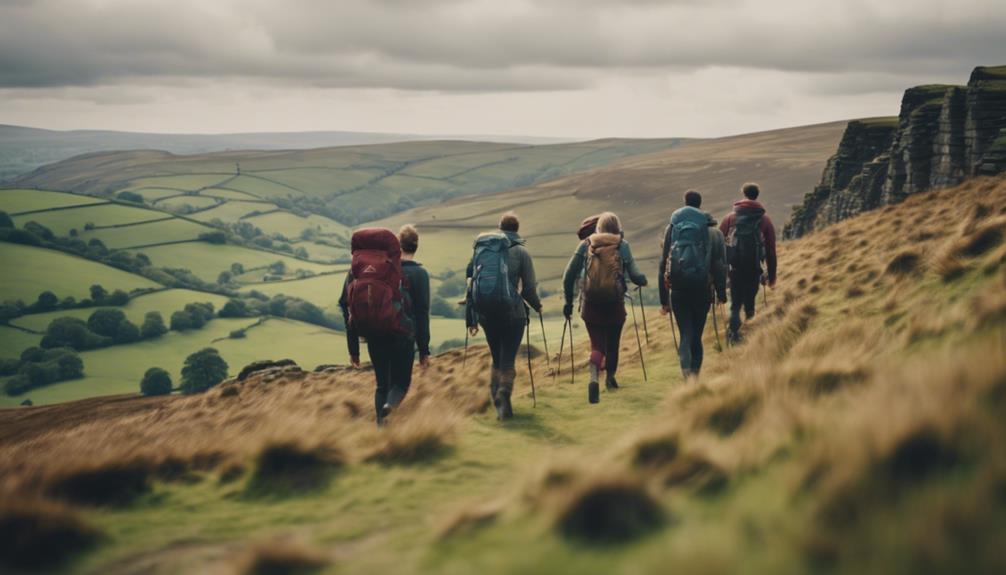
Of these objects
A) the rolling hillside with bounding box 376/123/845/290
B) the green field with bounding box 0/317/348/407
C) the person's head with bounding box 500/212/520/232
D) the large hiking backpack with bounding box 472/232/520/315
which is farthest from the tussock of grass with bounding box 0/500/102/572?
the rolling hillside with bounding box 376/123/845/290

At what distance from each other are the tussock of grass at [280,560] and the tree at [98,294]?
117 m

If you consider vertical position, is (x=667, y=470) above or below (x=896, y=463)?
below

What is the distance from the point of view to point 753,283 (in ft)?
42.8

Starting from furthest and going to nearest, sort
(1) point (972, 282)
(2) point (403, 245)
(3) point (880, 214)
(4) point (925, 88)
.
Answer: (4) point (925, 88), (3) point (880, 214), (2) point (403, 245), (1) point (972, 282)

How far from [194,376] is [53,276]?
212ft

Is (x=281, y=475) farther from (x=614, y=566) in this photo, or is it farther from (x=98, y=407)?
(x=98, y=407)

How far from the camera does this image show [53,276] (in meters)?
116

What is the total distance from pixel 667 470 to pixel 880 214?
20399mm

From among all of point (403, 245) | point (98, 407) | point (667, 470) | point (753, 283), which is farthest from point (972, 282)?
point (98, 407)

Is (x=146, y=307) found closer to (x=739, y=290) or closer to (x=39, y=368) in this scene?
(x=39, y=368)

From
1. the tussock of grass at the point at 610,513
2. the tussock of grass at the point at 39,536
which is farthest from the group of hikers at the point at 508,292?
the tussock of grass at the point at 610,513

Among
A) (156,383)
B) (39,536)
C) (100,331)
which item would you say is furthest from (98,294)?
(39,536)

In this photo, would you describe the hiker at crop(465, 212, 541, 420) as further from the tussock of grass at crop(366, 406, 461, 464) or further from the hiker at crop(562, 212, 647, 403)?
the tussock of grass at crop(366, 406, 461, 464)

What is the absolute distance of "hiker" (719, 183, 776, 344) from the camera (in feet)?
42.1
